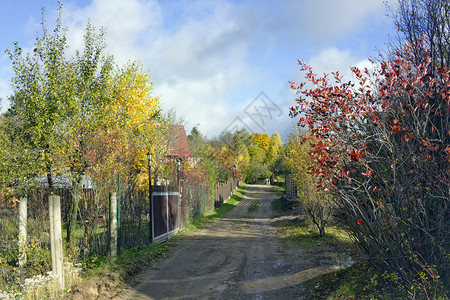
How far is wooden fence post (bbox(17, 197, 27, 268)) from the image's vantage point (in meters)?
7.17

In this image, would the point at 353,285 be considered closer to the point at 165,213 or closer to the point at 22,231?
the point at 22,231

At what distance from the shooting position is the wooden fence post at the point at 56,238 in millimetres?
6547

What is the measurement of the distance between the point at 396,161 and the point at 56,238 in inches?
227

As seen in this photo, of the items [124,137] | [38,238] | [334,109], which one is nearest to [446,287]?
[334,109]

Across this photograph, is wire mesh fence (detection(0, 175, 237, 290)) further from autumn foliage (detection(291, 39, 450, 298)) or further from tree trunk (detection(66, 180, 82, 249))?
autumn foliage (detection(291, 39, 450, 298))

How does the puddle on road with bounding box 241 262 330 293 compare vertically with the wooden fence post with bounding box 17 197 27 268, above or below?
below

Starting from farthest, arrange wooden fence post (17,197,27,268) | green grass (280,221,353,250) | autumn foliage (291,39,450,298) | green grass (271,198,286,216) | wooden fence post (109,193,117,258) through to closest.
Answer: green grass (271,198,286,216) < green grass (280,221,353,250) < wooden fence post (109,193,117,258) < wooden fence post (17,197,27,268) < autumn foliage (291,39,450,298)

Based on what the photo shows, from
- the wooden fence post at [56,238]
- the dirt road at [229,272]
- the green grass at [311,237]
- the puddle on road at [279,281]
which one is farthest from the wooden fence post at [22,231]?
the green grass at [311,237]

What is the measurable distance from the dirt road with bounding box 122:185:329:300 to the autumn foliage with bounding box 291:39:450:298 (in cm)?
243

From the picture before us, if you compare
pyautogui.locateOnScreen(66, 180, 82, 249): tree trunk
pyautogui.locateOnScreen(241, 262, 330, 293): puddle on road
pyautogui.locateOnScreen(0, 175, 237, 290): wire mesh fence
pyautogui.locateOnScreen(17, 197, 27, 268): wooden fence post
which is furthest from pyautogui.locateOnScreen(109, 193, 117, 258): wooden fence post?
pyautogui.locateOnScreen(241, 262, 330, 293): puddle on road

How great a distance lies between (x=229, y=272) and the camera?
28.6ft

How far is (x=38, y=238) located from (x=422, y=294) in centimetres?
687

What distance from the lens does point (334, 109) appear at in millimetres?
5102

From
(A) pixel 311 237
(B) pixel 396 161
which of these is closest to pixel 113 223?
(B) pixel 396 161
